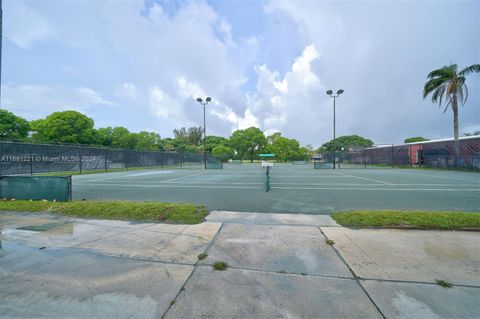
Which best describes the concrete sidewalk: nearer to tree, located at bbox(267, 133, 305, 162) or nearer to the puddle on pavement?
the puddle on pavement

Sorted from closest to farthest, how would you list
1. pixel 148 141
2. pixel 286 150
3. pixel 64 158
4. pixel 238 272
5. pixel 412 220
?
pixel 238 272, pixel 412 220, pixel 64 158, pixel 148 141, pixel 286 150

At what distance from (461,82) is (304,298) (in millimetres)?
30016

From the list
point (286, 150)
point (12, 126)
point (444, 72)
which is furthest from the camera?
point (286, 150)

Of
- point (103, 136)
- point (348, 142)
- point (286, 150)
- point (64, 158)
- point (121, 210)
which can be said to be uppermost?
point (348, 142)

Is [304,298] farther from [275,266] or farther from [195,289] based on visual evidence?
[195,289]

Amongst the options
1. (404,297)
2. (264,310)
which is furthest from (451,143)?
(264,310)

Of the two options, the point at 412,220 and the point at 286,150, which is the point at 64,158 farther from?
the point at 286,150

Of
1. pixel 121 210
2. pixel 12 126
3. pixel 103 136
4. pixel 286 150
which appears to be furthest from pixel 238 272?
pixel 286 150

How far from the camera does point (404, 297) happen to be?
2.17m

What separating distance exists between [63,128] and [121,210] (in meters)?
39.3

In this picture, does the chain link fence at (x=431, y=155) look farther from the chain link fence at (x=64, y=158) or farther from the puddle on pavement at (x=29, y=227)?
the puddle on pavement at (x=29, y=227)

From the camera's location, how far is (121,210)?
5.35 m

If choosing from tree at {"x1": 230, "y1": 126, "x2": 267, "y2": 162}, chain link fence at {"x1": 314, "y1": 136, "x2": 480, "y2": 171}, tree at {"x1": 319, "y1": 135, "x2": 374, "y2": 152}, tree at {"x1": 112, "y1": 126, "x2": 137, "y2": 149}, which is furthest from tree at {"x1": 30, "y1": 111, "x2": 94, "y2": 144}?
tree at {"x1": 319, "y1": 135, "x2": 374, "y2": 152}

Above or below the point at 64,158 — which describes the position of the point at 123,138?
above
